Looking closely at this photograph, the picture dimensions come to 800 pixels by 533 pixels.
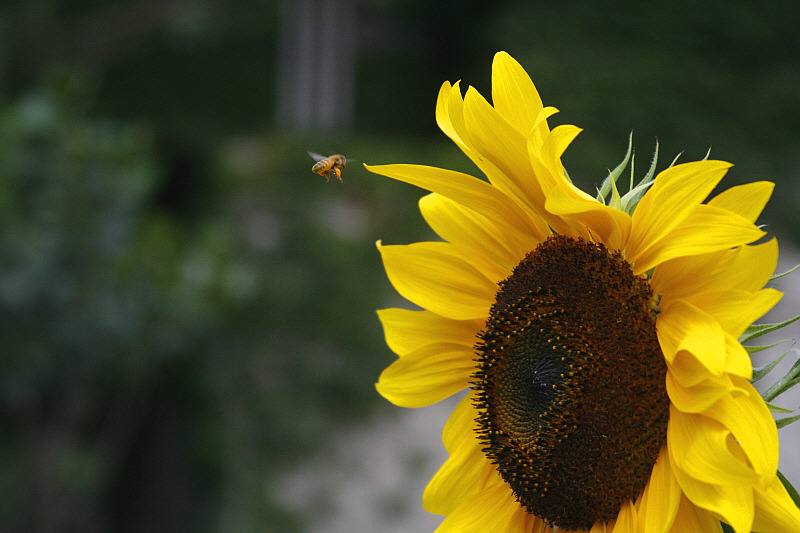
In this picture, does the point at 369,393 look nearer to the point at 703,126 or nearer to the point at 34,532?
the point at 34,532

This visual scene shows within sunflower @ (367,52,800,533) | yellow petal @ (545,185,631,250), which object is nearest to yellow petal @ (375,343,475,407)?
sunflower @ (367,52,800,533)

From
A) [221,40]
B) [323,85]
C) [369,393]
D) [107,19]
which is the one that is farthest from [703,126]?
[221,40]

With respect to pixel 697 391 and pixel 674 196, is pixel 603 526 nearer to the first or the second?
pixel 697 391

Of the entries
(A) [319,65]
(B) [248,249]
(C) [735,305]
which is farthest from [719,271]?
(A) [319,65]

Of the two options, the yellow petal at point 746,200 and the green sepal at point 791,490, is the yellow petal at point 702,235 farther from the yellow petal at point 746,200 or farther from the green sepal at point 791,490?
the green sepal at point 791,490

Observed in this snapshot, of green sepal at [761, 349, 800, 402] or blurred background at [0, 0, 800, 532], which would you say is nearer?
green sepal at [761, 349, 800, 402]

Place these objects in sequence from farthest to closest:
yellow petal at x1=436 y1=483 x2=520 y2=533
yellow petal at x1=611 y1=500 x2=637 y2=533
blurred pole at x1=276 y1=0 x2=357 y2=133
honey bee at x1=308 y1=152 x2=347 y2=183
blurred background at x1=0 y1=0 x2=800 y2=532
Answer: blurred pole at x1=276 y1=0 x2=357 y2=133 → blurred background at x1=0 y1=0 x2=800 y2=532 → honey bee at x1=308 y1=152 x2=347 y2=183 → yellow petal at x1=436 y1=483 x2=520 y2=533 → yellow petal at x1=611 y1=500 x2=637 y2=533

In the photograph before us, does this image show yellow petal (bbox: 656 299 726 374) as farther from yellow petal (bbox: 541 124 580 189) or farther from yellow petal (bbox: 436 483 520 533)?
yellow petal (bbox: 436 483 520 533)

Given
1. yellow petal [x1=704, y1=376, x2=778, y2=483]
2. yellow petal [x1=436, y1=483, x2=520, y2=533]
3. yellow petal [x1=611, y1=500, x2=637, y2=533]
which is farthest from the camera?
yellow petal [x1=436, y1=483, x2=520, y2=533]
